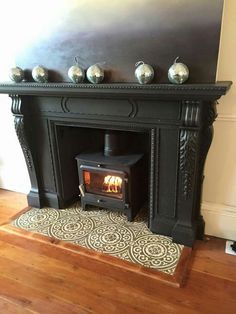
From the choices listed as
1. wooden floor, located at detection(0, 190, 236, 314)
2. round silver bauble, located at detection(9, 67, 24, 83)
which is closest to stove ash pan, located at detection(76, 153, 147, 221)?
wooden floor, located at detection(0, 190, 236, 314)

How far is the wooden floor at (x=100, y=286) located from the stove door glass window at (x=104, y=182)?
1.88 feet

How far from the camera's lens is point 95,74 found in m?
1.68

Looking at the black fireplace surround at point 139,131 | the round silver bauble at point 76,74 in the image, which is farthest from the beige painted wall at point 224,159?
the round silver bauble at point 76,74

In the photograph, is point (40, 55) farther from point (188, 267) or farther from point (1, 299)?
point (188, 267)

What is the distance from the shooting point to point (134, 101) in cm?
173

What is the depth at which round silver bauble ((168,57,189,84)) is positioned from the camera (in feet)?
4.82

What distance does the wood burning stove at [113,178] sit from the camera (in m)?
2.04

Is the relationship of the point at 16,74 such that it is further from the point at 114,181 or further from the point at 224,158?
the point at 224,158

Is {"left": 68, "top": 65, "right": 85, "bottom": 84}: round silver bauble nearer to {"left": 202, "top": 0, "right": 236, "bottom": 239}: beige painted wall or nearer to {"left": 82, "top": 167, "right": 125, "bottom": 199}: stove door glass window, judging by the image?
{"left": 82, "top": 167, "right": 125, "bottom": 199}: stove door glass window

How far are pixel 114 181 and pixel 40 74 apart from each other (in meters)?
1.00

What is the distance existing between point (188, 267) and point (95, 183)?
985 millimetres

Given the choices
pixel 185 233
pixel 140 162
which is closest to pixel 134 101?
pixel 140 162

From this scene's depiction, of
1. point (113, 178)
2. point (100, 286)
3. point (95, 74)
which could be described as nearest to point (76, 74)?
point (95, 74)

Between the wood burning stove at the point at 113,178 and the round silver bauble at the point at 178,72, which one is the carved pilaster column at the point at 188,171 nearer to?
the round silver bauble at the point at 178,72
